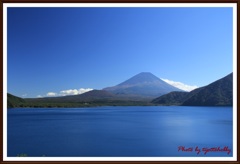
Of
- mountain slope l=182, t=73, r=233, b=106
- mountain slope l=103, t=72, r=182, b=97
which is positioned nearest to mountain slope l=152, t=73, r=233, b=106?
mountain slope l=182, t=73, r=233, b=106

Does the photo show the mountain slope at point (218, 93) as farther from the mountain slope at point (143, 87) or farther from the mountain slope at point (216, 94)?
the mountain slope at point (143, 87)

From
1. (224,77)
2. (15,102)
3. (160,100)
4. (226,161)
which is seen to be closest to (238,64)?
(226,161)

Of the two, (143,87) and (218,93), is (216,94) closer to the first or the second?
(218,93)

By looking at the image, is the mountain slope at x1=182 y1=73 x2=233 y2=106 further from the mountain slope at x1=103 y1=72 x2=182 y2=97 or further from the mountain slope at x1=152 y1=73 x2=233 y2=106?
the mountain slope at x1=103 y1=72 x2=182 y2=97

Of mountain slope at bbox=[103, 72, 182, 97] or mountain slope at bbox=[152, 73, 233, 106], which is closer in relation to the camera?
mountain slope at bbox=[152, 73, 233, 106]

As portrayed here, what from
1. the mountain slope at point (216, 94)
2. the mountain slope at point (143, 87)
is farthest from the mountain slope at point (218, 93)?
the mountain slope at point (143, 87)

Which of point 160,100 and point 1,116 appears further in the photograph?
point 160,100

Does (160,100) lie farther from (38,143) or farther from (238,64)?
(238,64)

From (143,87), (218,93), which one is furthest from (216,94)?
(143,87)
